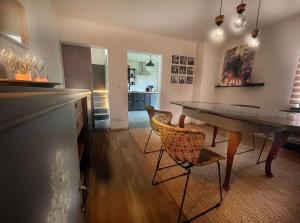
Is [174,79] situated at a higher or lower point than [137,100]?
higher

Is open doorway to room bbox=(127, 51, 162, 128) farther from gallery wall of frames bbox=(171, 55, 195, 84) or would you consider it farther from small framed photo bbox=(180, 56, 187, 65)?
small framed photo bbox=(180, 56, 187, 65)

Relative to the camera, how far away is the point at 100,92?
407 centimetres

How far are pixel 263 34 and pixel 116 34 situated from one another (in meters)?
3.22

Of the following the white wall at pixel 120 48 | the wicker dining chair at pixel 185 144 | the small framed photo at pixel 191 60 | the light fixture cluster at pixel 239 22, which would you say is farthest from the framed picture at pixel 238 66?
the wicker dining chair at pixel 185 144

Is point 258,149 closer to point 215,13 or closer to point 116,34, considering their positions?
point 215,13

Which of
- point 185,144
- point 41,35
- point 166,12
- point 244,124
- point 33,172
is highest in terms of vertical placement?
point 166,12

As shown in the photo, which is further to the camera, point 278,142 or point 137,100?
point 137,100

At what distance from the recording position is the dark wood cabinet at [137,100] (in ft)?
20.3

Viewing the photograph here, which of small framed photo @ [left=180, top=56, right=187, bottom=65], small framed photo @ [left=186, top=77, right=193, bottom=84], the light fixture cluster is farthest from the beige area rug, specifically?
small framed photo @ [left=180, top=56, right=187, bottom=65]

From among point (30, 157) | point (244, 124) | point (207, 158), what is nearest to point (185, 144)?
point (207, 158)

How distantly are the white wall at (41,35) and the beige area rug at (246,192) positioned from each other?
2011 millimetres

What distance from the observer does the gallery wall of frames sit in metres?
3.94

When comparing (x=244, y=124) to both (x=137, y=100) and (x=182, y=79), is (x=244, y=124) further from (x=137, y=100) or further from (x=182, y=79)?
(x=137, y=100)

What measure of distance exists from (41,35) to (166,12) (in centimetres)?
200
